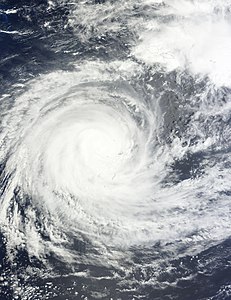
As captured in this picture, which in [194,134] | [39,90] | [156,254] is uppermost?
[39,90]

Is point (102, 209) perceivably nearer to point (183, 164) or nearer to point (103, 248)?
point (103, 248)

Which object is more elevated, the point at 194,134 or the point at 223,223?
the point at 194,134

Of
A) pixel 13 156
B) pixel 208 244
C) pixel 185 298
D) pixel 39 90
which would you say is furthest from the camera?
pixel 39 90

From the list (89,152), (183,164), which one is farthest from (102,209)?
(183,164)

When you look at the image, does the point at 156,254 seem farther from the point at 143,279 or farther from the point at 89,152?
the point at 89,152

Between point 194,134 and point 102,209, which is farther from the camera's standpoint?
point 194,134

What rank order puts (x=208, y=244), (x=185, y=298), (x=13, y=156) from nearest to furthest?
1. (x=185, y=298)
2. (x=208, y=244)
3. (x=13, y=156)
